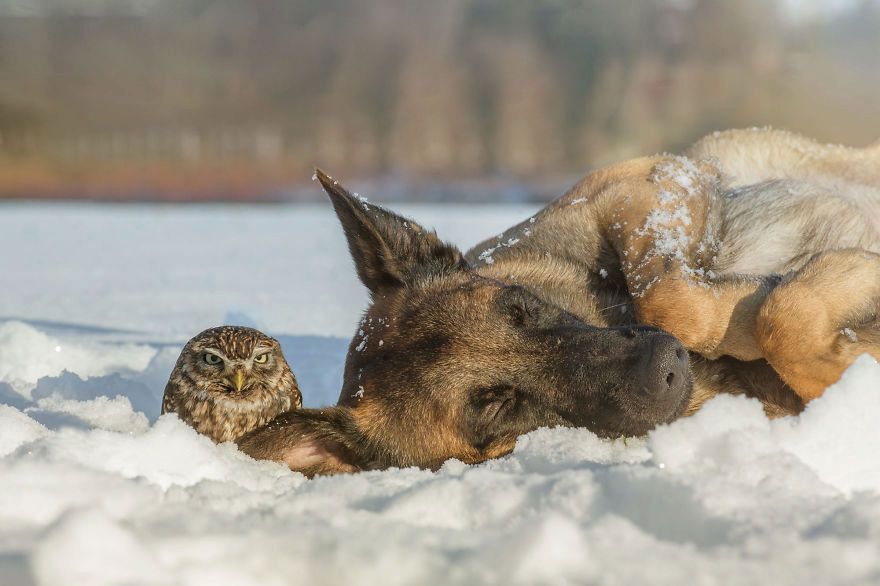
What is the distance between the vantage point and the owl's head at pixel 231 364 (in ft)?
11.6

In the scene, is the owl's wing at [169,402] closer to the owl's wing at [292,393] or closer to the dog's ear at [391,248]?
the owl's wing at [292,393]

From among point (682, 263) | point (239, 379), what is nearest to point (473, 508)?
point (239, 379)

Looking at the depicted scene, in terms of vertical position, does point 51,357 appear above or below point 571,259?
below

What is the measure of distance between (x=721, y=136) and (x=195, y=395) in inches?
137

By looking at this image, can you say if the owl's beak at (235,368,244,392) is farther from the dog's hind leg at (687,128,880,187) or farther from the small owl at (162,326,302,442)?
the dog's hind leg at (687,128,880,187)

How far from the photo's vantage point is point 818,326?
3318mm

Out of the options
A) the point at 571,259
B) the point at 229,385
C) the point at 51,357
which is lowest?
the point at 51,357

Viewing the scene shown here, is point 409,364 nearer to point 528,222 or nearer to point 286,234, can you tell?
point 528,222

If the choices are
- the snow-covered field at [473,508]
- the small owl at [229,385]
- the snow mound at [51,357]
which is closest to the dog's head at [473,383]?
the snow-covered field at [473,508]

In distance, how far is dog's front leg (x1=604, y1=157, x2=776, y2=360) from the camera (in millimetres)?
3650

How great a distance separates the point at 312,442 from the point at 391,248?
37.0 inches

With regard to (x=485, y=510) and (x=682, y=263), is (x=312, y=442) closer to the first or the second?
(x=485, y=510)

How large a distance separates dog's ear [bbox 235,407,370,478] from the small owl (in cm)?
24

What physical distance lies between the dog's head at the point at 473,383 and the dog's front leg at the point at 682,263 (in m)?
0.43
